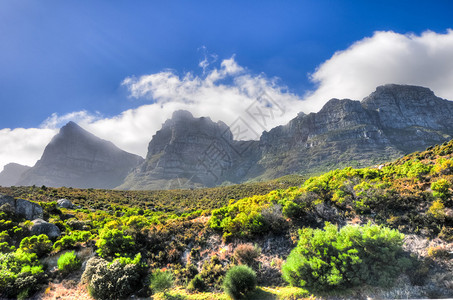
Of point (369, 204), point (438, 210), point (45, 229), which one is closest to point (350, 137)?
point (369, 204)

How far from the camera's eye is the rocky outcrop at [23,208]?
21.7 metres

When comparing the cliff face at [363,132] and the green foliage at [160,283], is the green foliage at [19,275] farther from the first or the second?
the cliff face at [363,132]

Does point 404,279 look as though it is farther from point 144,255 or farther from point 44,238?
point 44,238

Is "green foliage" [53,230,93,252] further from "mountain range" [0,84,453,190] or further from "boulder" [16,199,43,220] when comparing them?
"mountain range" [0,84,453,190]

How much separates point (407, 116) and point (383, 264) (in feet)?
735

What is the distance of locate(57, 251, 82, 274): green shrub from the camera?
529 inches

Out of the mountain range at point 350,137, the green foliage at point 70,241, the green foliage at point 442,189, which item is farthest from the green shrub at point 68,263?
the mountain range at point 350,137

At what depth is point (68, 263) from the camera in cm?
1353

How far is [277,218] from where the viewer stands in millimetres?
14188

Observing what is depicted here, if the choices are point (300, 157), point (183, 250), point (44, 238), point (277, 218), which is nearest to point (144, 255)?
point (183, 250)

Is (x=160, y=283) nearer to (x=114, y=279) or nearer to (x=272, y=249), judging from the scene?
(x=114, y=279)

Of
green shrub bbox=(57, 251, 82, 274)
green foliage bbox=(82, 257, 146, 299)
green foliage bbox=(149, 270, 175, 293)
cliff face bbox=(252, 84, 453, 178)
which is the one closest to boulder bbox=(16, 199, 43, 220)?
green shrub bbox=(57, 251, 82, 274)

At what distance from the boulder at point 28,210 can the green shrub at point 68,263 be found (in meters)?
13.1

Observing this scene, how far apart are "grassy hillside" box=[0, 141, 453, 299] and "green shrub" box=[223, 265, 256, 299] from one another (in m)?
0.46
